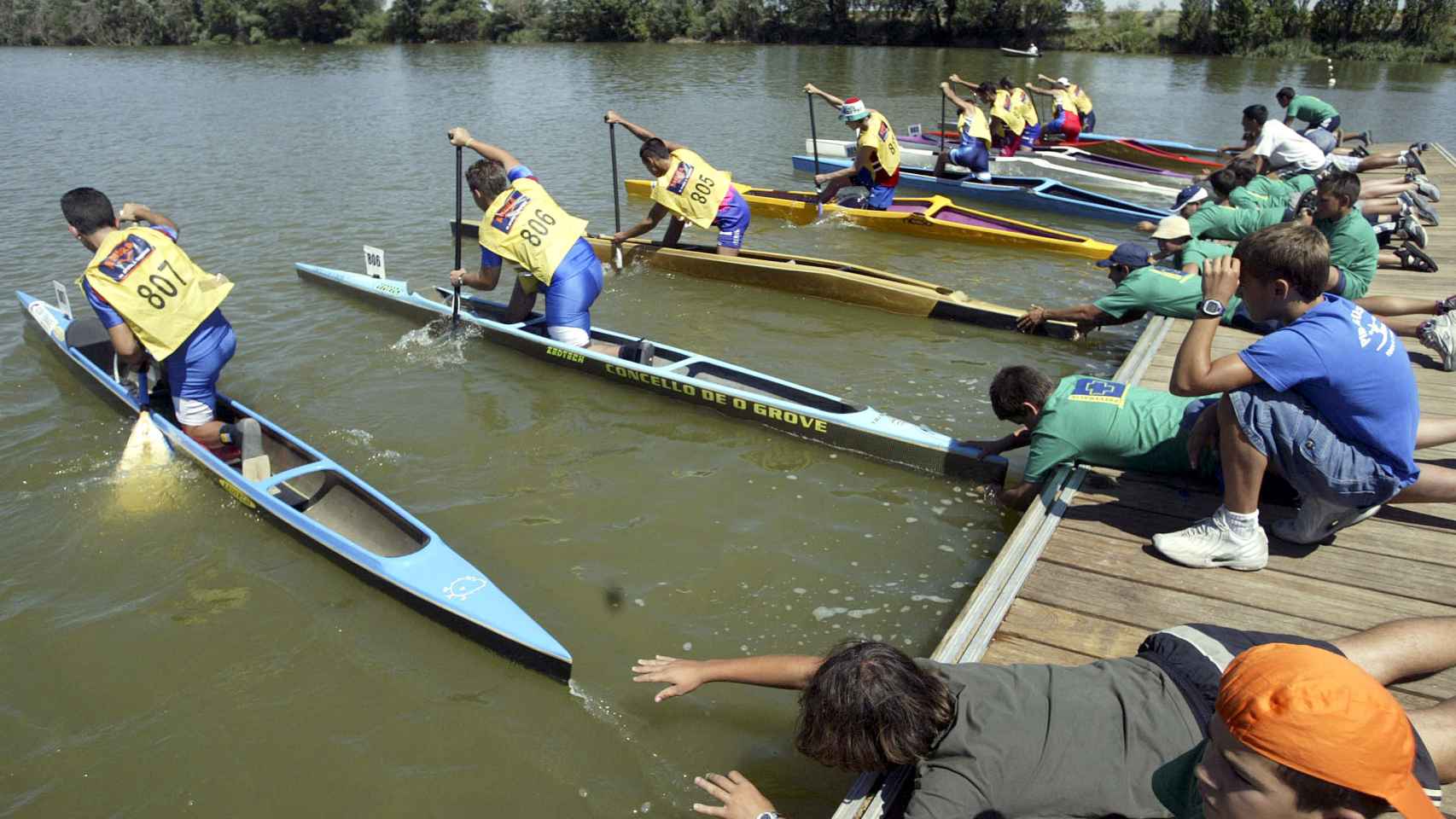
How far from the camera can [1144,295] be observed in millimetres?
6598

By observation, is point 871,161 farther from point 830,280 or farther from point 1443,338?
point 1443,338

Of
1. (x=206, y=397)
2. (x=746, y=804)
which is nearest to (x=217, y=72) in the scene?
(x=206, y=397)

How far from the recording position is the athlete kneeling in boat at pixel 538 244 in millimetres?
7035

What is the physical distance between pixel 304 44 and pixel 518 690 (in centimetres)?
5794

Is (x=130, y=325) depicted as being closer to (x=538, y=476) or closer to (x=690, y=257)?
(x=538, y=476)

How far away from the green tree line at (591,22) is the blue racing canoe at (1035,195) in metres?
33.5

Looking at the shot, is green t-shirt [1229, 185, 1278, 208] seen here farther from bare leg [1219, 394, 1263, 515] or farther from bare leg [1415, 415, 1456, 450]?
bare leg [1219, 394, 1263, 515]

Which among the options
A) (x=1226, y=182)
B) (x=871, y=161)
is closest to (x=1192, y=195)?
(x=1226, y=182)

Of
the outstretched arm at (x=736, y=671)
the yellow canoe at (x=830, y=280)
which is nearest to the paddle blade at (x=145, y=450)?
the outstretched arm at (x=736, y=671)

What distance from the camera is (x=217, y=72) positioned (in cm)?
3178

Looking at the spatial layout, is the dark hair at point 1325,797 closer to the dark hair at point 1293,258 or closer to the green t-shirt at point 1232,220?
the dark hair at point 1293,258

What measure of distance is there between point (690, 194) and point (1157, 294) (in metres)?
5.00

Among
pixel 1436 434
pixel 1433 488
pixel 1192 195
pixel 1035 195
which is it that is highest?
pixel 1192 195

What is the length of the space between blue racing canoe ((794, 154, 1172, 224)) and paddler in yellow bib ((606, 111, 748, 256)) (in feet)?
16.4
